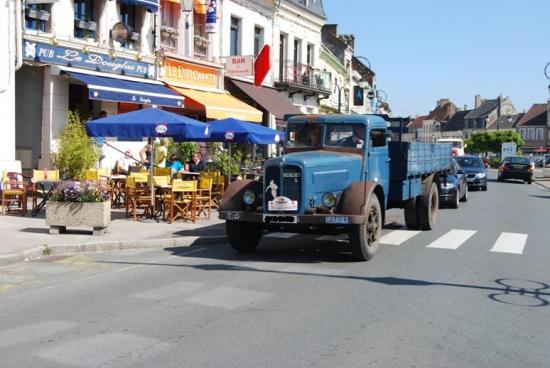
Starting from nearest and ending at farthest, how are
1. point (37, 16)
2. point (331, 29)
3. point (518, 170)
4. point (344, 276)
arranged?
point (344, 276), point (37, 16), point (518, 170), point (331, 29)

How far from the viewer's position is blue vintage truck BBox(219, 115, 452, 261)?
9633 millimetres

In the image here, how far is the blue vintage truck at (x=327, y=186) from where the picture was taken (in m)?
9.63

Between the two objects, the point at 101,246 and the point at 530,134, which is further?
the point at 530,134

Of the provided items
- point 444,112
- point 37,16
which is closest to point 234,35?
point 37,16

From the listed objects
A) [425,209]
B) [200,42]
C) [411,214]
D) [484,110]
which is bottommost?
[411,214]

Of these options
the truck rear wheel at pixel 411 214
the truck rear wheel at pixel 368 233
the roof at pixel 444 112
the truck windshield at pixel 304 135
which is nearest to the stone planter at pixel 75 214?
the truck windshield at pixel 304 135

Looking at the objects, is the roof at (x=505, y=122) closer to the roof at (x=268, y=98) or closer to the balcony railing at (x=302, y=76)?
the balcony railing at (x=302, y=76)

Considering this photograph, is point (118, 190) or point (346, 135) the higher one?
point (346, 135)

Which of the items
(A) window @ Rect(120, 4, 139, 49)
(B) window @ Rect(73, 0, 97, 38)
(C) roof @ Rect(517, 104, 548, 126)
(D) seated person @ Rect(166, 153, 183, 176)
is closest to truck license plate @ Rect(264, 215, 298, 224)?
(D) seated person @ Rect(166, 153, 183, 176)

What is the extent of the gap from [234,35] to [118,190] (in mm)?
14169

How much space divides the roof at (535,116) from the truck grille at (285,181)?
11104 centimetres

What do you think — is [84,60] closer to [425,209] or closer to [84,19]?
[84,19]

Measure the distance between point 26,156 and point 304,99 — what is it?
19.4 metres

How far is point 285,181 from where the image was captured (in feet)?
31.9
